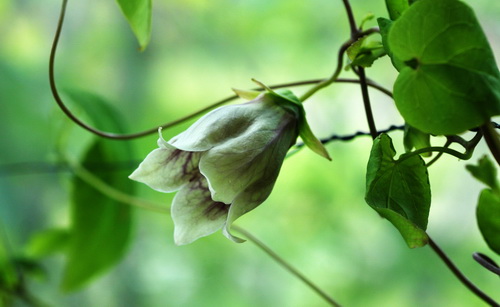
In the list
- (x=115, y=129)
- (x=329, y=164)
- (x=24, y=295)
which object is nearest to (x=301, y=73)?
(x=329, y=164)

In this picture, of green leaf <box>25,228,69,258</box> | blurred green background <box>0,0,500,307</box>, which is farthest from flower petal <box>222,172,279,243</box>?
blurred green background <box>0,0,500,307</box>

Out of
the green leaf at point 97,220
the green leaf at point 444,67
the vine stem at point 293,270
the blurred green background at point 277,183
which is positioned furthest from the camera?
the blurred green background at point 277,183

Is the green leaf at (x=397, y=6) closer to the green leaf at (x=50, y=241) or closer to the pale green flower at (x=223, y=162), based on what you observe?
the pale green flower at (x=223, y=162)

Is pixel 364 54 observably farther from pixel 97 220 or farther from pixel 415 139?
pixel 97 220

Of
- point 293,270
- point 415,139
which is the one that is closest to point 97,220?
point 293,270

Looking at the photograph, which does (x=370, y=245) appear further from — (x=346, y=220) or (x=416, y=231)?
(x=416, y=231)

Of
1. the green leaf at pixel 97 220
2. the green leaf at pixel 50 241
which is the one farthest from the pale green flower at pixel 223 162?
the green leaf at pixel 50 241
